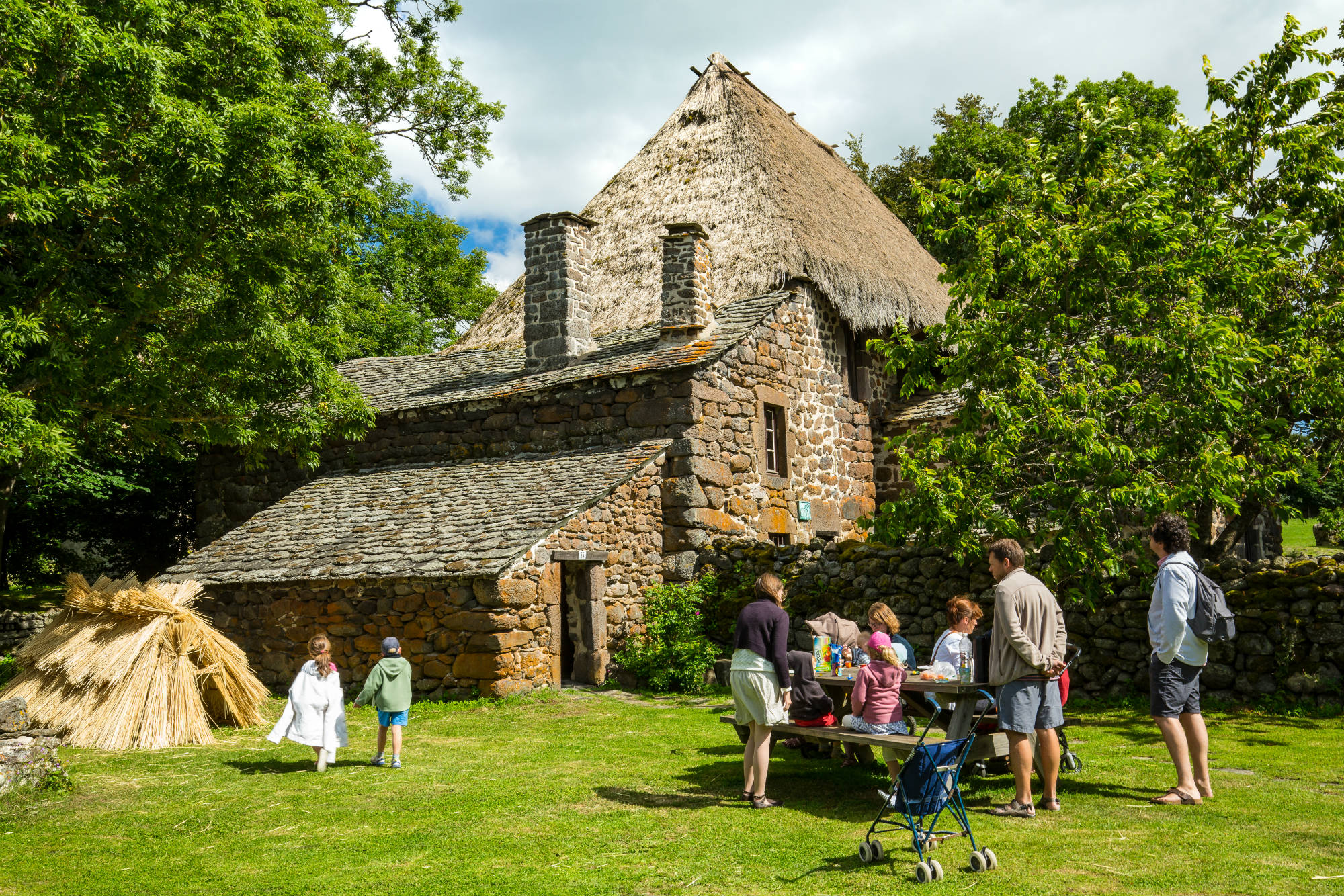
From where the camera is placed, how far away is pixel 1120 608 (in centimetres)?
1009

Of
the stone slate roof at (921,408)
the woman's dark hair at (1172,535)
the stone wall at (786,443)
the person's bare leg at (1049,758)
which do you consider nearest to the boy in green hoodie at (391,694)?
the person's bare leg at (1049,758)

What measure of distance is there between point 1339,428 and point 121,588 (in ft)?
40.3

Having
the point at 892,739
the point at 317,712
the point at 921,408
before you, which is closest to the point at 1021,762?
the point at 892,739

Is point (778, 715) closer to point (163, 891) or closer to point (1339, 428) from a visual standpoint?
point (163, 891)

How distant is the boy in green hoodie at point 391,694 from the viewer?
7.65m

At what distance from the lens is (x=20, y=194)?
8.26m

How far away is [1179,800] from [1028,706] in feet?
4.20

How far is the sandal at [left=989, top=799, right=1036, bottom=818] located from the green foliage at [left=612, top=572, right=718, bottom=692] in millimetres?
6597

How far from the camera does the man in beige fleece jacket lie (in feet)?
18.1

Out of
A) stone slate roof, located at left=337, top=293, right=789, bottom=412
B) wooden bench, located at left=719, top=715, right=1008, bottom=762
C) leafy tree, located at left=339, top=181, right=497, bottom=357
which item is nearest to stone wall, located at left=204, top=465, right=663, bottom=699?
stone slate roof, located at left=337, top=293, right=789, bottom=412

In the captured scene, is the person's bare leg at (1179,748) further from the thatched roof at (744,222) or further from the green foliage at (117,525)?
the green foliage at (117,525)

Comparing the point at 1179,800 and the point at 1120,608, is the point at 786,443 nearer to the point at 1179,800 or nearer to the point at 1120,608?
the point at 1120,608

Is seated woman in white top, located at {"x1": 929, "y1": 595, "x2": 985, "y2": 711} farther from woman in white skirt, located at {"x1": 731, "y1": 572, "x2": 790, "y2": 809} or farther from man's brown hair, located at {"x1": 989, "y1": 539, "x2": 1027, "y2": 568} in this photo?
woman in white skirt, located at {"x1": 731, "y1": 572, "x2": 790, "y2": 809}

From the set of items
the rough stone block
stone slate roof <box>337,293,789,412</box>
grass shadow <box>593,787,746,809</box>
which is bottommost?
grass shadow <box>593,787,746,809</box>
